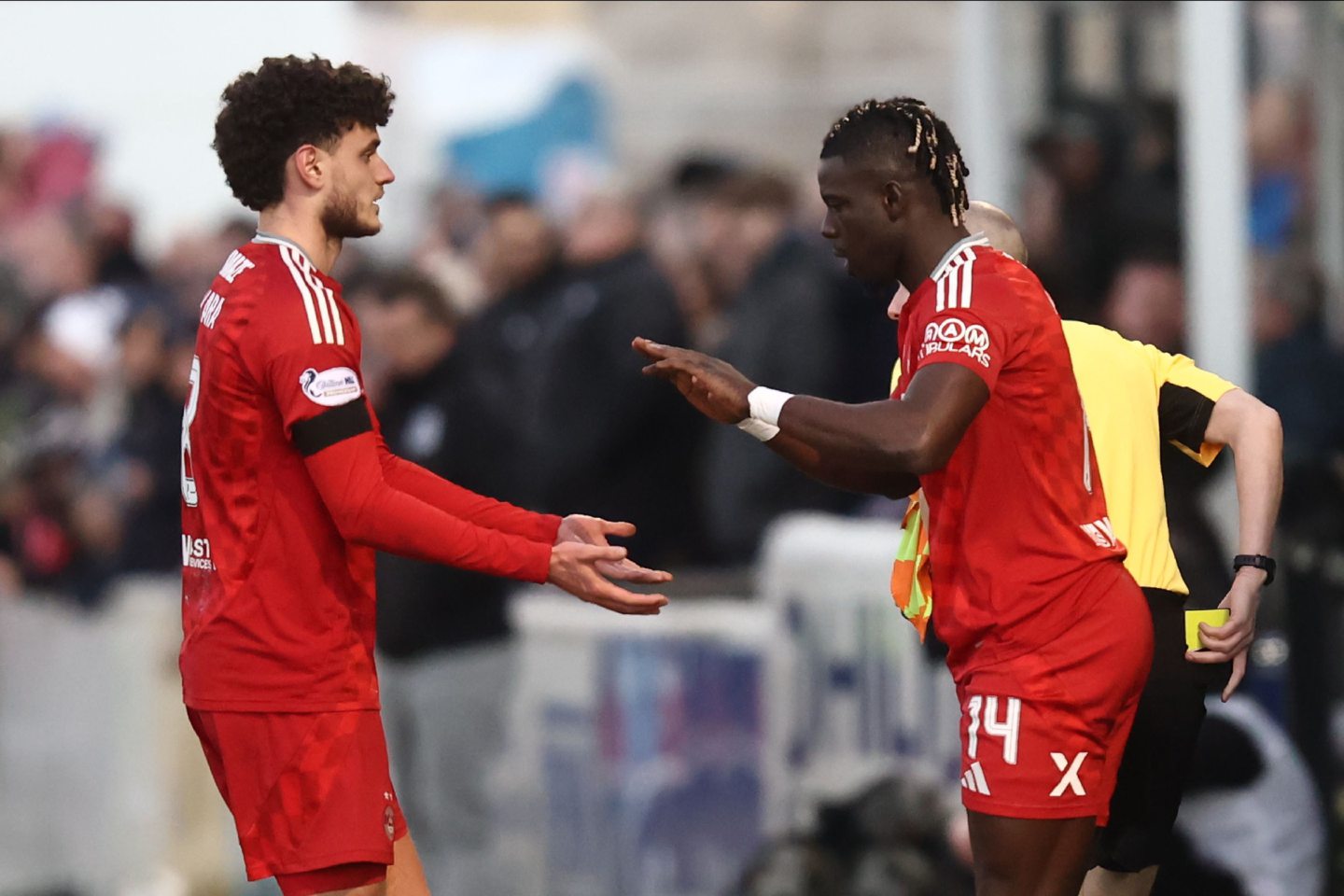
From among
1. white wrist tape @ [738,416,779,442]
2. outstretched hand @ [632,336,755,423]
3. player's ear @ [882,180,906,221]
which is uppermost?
player's ear @ [882,180,906,221]

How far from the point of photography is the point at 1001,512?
4.08 meters

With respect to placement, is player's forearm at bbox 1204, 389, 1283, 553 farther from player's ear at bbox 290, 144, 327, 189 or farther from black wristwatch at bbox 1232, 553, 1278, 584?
player's ear at bbox 290, 144, 327, 189

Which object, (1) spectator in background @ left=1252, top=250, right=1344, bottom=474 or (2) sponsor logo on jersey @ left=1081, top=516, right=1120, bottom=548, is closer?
(2) sponsor logo on jersey @ left=1081, top=516, right=1120, bottom=548

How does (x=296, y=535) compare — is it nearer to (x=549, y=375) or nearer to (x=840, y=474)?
(x=840, y=474)

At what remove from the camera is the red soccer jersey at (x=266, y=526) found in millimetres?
4191

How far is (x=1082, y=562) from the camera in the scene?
4.11 metres

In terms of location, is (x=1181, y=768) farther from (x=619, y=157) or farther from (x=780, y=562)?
(x=619, y=157)

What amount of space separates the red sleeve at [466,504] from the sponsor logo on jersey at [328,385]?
12.6 inches

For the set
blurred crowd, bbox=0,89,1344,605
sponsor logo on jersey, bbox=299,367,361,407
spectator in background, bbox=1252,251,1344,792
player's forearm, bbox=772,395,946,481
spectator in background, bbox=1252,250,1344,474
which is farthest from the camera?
blurred crowd, bbox=0,89,1344,605

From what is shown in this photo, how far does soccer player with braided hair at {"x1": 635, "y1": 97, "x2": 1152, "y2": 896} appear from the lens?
4027mm

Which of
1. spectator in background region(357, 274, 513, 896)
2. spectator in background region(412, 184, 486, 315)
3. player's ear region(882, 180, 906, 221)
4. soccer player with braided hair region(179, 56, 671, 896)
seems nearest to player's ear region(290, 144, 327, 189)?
soccer player with braided hair region(179, 56, 671, 896)

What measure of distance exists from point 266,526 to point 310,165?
0.72m

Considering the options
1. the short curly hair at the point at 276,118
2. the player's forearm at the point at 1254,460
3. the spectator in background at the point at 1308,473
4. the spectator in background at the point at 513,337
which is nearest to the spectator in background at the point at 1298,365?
the spectator in background at the point at 1308,473

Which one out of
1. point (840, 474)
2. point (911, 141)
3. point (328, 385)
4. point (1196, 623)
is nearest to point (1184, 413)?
point (1196, 623)
